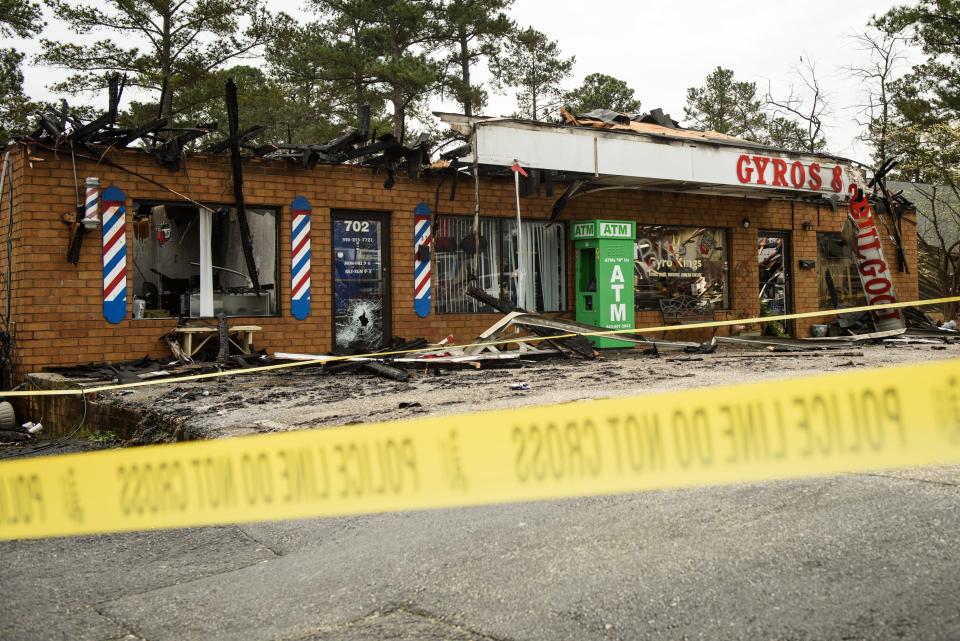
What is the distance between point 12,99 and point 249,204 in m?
18.8

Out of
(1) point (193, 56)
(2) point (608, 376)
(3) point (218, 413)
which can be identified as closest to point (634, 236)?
(2) point (608, 376)

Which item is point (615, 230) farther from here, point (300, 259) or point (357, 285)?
point (300, 259)

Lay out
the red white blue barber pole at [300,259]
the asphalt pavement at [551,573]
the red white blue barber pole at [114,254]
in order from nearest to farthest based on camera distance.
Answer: the asphalt pavement at [551,573]
the red white blue barber pole at [114,254]
the red white blue barber pole at [300,259]

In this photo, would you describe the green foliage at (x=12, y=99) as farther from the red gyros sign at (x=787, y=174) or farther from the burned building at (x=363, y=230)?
the red gyros sign at (x=787, y=174)

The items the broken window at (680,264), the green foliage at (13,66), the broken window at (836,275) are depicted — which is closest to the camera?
the broken window at (680,264)

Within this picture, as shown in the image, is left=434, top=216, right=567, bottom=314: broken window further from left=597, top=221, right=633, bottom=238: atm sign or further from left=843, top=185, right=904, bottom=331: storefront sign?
left=843, top=185, right=904, bottom=331: storefront sign

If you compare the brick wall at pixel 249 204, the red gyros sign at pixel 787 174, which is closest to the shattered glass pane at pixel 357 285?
the brick wall at pixel 249 204

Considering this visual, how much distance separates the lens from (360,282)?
1363cm

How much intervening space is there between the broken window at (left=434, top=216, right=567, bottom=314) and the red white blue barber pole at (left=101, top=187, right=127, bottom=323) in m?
4.67

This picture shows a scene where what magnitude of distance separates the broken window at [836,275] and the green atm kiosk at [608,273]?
6422mm

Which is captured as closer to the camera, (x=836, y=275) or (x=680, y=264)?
(x=680, y=264)

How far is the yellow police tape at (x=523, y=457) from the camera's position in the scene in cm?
281

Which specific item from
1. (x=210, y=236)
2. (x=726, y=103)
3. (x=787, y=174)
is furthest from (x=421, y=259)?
(x=726, y=103)

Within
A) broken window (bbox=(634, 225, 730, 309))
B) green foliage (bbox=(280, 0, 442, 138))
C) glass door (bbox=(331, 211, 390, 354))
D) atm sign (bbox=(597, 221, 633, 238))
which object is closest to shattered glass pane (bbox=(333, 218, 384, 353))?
glass door (bbox=(331, 211, 390, 354))
